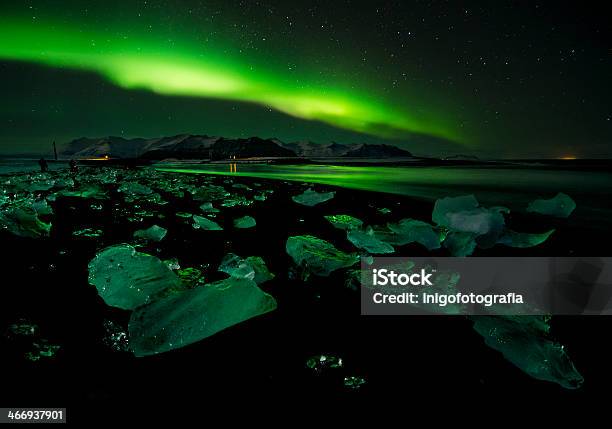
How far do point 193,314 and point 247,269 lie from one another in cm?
46

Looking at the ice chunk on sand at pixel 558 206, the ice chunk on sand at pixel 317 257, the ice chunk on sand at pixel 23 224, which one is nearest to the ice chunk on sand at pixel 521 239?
the ice chunk on sand at pixel 317 257

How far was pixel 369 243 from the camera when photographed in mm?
2264

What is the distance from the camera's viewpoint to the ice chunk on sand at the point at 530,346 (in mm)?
1000

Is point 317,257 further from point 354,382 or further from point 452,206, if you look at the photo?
point 452,206

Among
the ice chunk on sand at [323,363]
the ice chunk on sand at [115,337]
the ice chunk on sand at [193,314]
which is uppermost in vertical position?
the ice chunk on sand at [193,314]

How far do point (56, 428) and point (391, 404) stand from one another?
0.92 m

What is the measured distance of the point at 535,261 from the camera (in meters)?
2.01

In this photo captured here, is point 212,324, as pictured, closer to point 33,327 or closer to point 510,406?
point 33,327

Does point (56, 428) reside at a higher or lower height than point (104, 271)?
lower

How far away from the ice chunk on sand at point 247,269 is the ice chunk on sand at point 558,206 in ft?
13.2

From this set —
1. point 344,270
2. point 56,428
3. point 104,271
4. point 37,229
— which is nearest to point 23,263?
point 104,271

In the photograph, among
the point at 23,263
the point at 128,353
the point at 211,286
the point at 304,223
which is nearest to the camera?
the point at 128,353

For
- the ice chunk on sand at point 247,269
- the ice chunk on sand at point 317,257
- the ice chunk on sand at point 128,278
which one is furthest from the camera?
the ice chunk on sand at point 317,257

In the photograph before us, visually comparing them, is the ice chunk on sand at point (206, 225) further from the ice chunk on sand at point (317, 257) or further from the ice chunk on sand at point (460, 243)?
the ice chunk on sand at point (460, 243)
